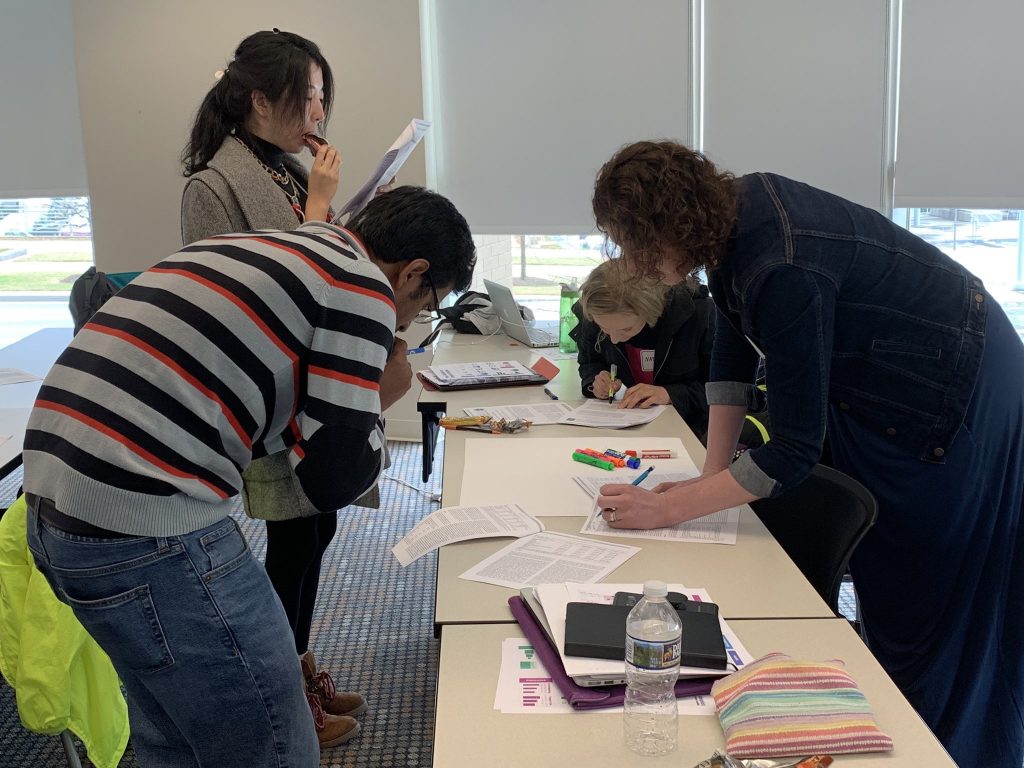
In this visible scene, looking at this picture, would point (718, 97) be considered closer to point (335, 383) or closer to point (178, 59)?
point (178, 59)

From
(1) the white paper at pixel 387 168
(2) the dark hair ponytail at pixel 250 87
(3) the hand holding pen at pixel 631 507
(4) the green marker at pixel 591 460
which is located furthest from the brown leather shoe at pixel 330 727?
(2) the dark hair ponytail at pixel 250 87

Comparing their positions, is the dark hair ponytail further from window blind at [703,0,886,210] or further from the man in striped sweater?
window blind at [703,0,886,210]

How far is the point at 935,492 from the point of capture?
1592mm

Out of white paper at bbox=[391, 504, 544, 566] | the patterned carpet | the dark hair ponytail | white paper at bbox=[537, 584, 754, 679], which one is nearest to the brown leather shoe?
the patterned carpet

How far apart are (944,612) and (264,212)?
1.58 m

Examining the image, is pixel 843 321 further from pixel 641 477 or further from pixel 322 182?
pixel 322 182

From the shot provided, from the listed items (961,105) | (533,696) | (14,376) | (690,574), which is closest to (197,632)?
(533,696)

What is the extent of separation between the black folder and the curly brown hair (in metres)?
0.57

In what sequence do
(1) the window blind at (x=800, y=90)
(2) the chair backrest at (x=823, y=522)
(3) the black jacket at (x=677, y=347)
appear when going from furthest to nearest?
(1) the window blind at (x=800, y=90) → (3) the black jacket at (x=677, y=347) → (2) the chair backrest at (x=823, y=522)

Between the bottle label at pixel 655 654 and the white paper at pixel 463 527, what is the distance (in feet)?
1.94

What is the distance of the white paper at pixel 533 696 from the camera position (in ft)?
3.77

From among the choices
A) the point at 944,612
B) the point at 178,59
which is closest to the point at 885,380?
the point at 944,612

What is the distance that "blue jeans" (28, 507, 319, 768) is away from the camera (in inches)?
44.1

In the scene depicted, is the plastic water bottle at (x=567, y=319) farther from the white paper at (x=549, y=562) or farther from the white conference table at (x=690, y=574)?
the white paper at (x=549, y=562)
